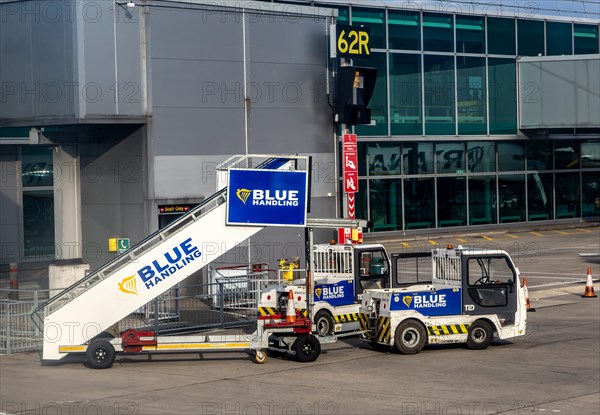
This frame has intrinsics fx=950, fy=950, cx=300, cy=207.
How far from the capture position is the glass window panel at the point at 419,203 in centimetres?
4634

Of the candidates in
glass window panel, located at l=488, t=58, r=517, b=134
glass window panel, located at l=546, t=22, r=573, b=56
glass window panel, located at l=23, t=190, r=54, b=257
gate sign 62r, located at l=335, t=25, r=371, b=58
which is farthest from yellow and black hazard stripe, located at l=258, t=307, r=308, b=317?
glass window panel, located at l=546, t=22, r=573, b=56

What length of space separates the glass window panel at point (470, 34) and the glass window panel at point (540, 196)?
781 cm

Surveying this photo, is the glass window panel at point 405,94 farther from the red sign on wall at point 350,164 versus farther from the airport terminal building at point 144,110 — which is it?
the airport terminal building at point 144,110

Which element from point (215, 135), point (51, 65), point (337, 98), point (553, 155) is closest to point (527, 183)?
A: point (553, 155)

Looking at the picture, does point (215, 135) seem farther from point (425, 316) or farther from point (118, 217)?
point (425, 316)

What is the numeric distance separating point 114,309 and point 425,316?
629 centimetres

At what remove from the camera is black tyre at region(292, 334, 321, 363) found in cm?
1859

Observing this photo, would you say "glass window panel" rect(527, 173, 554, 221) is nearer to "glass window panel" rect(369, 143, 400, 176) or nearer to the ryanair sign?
"glass window panel" rect(369, 143, 400, 176)

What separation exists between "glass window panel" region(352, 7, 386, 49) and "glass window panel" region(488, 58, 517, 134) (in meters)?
6.89

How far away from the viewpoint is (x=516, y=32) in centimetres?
4881

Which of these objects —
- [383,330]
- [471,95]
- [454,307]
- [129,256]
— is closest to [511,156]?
[471,95]

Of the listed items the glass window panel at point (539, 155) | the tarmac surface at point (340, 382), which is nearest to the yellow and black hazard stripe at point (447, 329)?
the tarmac surface at point (340, 382)

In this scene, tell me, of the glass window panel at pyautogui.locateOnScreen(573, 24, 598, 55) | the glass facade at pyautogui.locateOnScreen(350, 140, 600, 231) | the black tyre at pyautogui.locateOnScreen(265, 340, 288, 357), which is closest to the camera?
the black tyre at pyautogui.locateOnScreen(265, 340, 288, 357)

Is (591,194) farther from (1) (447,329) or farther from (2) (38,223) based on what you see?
(1) (447,329)
